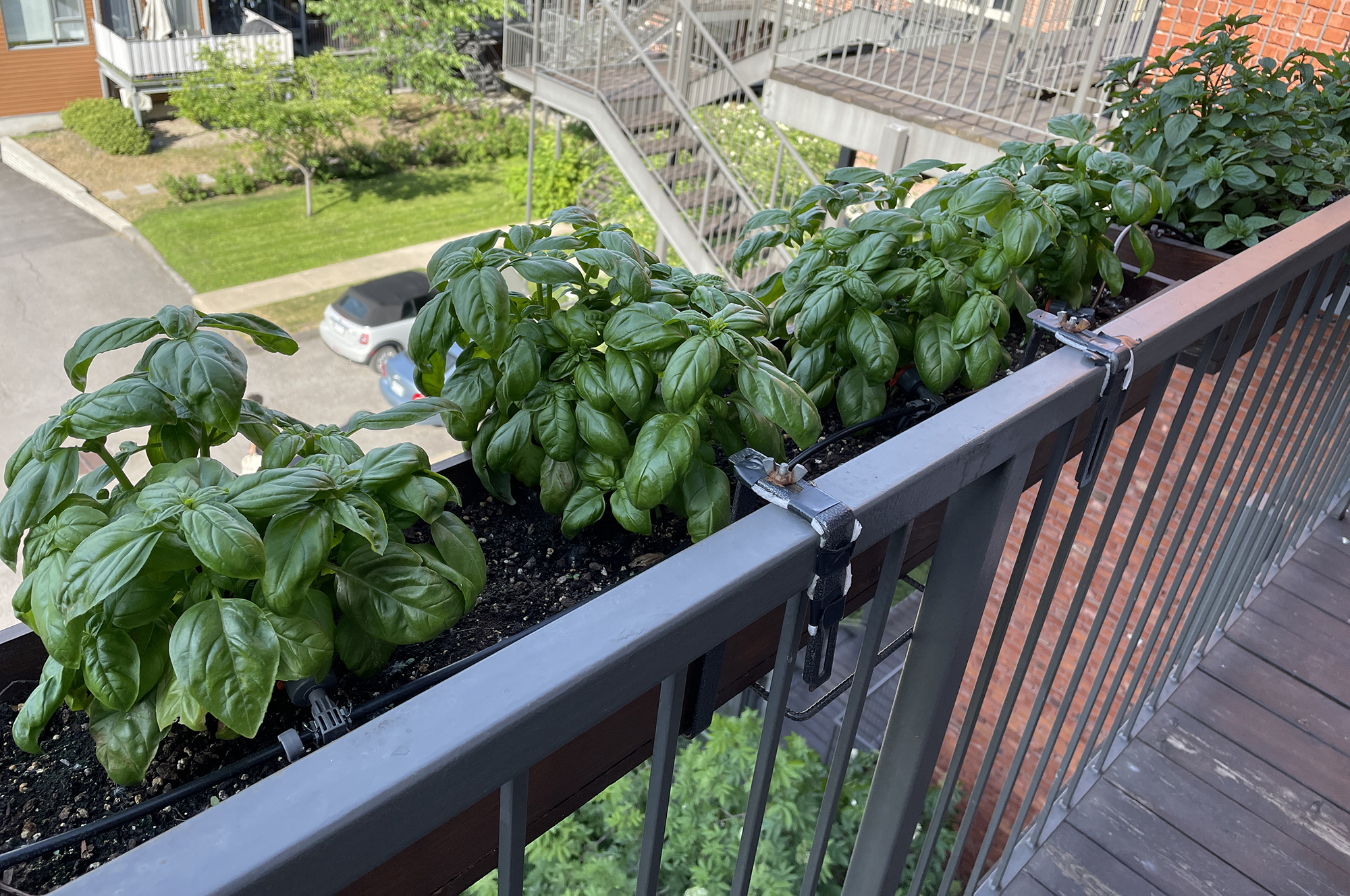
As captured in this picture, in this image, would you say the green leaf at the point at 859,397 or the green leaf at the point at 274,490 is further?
the green leaf at the point at 859,397

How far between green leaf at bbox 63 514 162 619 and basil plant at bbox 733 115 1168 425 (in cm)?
96

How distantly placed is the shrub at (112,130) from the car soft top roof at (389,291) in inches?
283

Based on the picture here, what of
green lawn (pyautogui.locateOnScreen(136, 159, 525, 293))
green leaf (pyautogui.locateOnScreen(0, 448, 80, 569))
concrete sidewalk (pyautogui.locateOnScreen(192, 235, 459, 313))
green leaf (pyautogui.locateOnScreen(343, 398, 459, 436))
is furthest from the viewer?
green lawn (pyautogui.locateOnScreen(136, 159, 525, 293))

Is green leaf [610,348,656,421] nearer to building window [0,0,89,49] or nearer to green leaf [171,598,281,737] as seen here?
green leaf [171,598,281,737]

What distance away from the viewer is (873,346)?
1.47 meters

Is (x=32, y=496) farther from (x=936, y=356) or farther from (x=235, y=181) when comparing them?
(x=235, y=181)

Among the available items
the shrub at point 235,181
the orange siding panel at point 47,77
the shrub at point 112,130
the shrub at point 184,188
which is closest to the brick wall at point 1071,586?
the shrub at point 184,188

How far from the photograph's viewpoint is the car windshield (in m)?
10.5

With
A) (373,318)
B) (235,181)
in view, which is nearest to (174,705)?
(373,318)

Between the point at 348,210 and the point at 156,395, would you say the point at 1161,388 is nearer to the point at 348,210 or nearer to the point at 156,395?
the point at 156,395

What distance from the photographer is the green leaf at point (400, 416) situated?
3.51 ft

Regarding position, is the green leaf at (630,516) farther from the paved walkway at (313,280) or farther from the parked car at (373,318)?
the paved walkway at (313,280)

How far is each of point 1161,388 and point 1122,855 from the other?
1.11 metres

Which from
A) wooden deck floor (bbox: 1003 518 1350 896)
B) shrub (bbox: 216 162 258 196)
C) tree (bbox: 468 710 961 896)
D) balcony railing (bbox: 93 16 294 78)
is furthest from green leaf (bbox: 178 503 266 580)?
balcony railing (bbox: 93 16 294 78)
